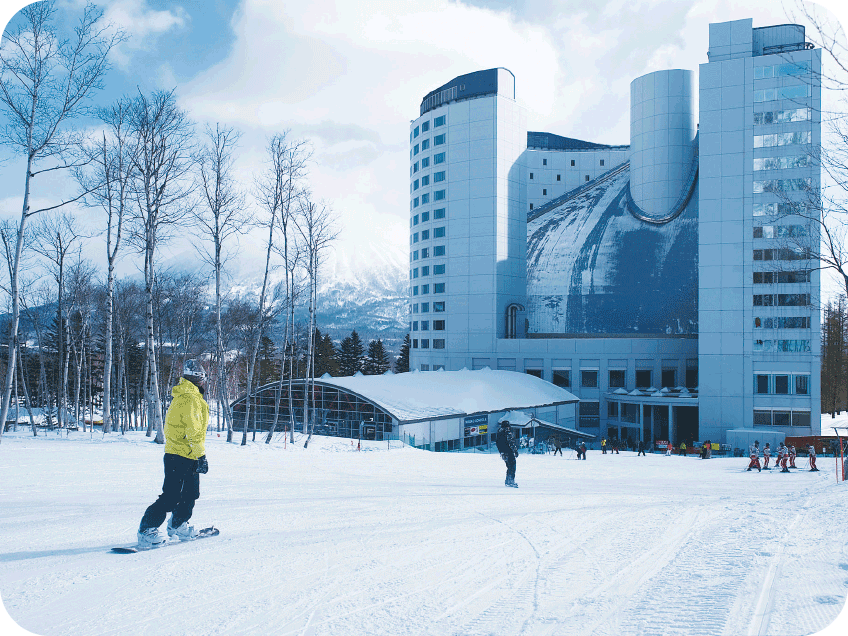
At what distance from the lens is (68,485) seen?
29.8 feet

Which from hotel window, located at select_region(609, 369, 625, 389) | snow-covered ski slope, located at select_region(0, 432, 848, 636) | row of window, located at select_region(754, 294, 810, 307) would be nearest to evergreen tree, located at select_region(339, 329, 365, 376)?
hotel window, located at select_region(609, 369, 625, 389)

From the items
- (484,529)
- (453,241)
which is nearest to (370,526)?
(484,529)

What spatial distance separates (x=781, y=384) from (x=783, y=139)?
19367mm

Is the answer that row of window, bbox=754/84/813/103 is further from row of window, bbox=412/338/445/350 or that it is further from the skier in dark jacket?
the skier in dark jacket

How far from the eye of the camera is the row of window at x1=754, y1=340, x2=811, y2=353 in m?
42.5

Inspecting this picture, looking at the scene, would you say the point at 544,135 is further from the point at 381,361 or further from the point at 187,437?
the point at 187,437

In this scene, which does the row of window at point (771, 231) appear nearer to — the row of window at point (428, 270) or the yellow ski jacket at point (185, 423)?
the row of window at point (428, 270)

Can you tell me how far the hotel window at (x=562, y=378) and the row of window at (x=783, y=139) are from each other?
25454mm

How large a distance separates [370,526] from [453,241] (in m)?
55.3

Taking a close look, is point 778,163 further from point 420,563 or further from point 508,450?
point 420,563

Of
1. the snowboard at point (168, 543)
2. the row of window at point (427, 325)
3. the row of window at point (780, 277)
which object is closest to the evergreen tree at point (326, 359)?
the row of window at point (427, 325)

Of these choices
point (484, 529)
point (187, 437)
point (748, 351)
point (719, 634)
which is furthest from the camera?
point (748, 351)

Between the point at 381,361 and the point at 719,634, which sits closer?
the point at 719,634

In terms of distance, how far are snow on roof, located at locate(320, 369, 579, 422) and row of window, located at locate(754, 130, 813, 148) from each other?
26008 millimetres
